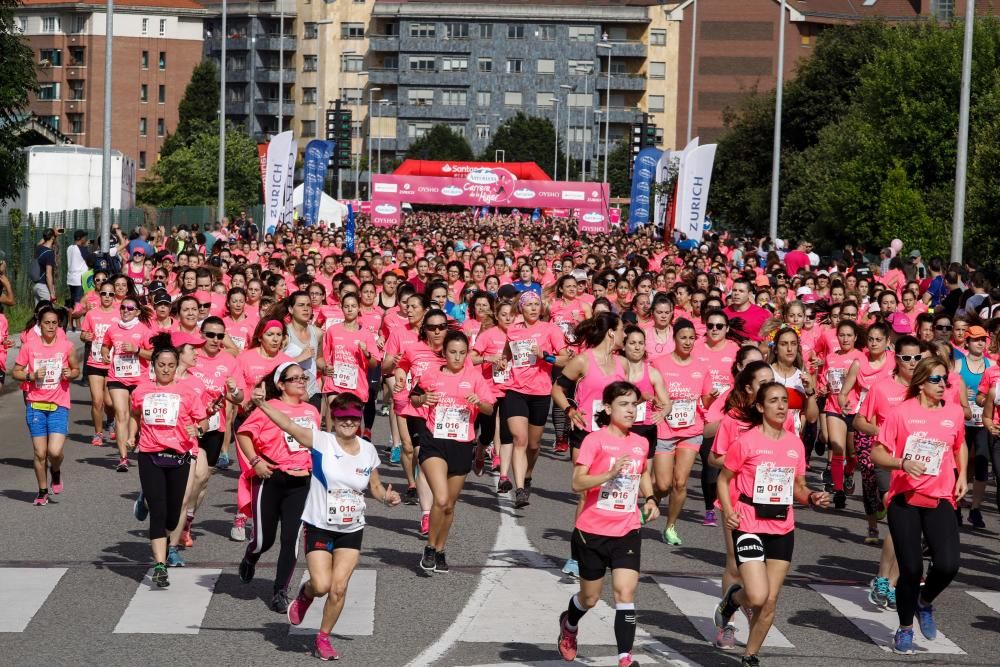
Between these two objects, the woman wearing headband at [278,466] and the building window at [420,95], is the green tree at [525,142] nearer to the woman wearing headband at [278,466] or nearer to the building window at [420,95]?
the building window at [420,95]

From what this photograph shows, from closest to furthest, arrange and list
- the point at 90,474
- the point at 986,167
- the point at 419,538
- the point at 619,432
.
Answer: the point at 619,432
the point at 419,538
the point at 90,474
the point at 986,167

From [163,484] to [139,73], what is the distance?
11525 centimetres

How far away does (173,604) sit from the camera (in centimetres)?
1042

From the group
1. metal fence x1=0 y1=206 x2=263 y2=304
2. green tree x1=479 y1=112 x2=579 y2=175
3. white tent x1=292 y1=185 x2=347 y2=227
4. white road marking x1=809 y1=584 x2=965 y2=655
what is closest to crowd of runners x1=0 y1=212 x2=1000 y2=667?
white road marking x1=809 y1=584 x2=965 y2=655

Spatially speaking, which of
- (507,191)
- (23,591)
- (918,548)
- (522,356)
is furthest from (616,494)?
(507,191)

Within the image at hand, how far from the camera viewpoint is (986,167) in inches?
1265

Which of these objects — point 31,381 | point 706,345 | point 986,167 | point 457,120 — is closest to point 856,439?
point 706,345

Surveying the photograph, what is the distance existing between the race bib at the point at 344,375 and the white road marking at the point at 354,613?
10.9ft

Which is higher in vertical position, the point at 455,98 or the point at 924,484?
the point at 455,98

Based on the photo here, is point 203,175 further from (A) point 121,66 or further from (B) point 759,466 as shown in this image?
(B) point 759,466

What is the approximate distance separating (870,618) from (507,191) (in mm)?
70575

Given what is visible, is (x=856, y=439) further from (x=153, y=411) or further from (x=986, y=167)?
(x=986, y=167)

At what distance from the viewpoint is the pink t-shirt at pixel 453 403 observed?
1179cm

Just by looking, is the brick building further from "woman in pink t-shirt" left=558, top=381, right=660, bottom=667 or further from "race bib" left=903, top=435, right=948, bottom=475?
"woman in pink t-shirt" left=558, top=381, right=660, bottom=667
